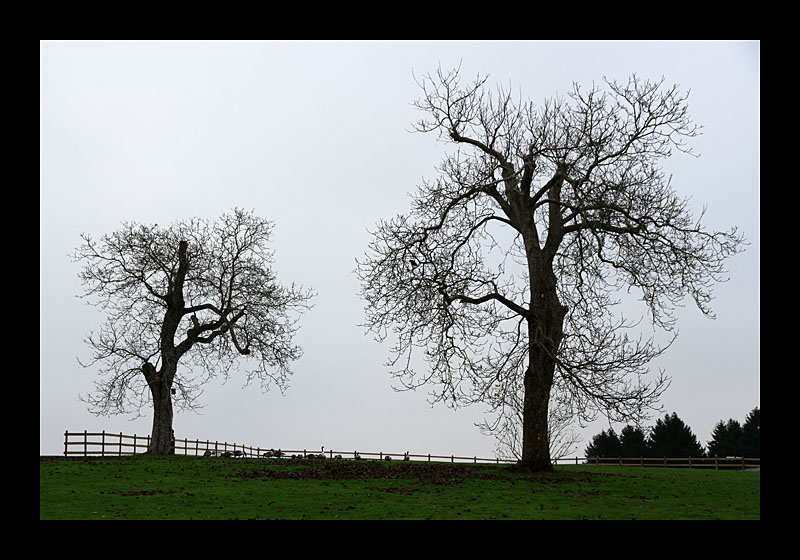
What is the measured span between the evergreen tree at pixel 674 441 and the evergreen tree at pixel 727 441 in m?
3.19

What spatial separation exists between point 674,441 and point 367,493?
56.2m

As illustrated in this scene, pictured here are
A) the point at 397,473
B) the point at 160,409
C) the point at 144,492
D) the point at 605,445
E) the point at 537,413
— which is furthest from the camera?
the point at 605,445

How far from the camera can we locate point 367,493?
2022 cm

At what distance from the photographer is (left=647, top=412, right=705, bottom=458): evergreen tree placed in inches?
2685

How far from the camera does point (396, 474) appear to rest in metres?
26.0

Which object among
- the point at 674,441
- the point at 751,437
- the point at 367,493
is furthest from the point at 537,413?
the point at 751,437

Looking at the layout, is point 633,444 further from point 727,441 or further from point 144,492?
point 144,492

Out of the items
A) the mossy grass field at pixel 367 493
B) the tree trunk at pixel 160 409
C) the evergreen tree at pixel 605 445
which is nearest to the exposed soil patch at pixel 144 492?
the mossy grass field at pixel 367 493

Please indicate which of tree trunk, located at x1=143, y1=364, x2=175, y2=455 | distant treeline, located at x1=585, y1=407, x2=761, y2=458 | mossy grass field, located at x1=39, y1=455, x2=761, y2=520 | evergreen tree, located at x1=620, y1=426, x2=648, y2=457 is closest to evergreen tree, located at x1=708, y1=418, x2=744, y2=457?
distant treeline, located at x1=585, y1=407, x2=761, y2=458

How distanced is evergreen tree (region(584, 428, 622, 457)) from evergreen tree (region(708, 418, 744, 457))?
920cm
